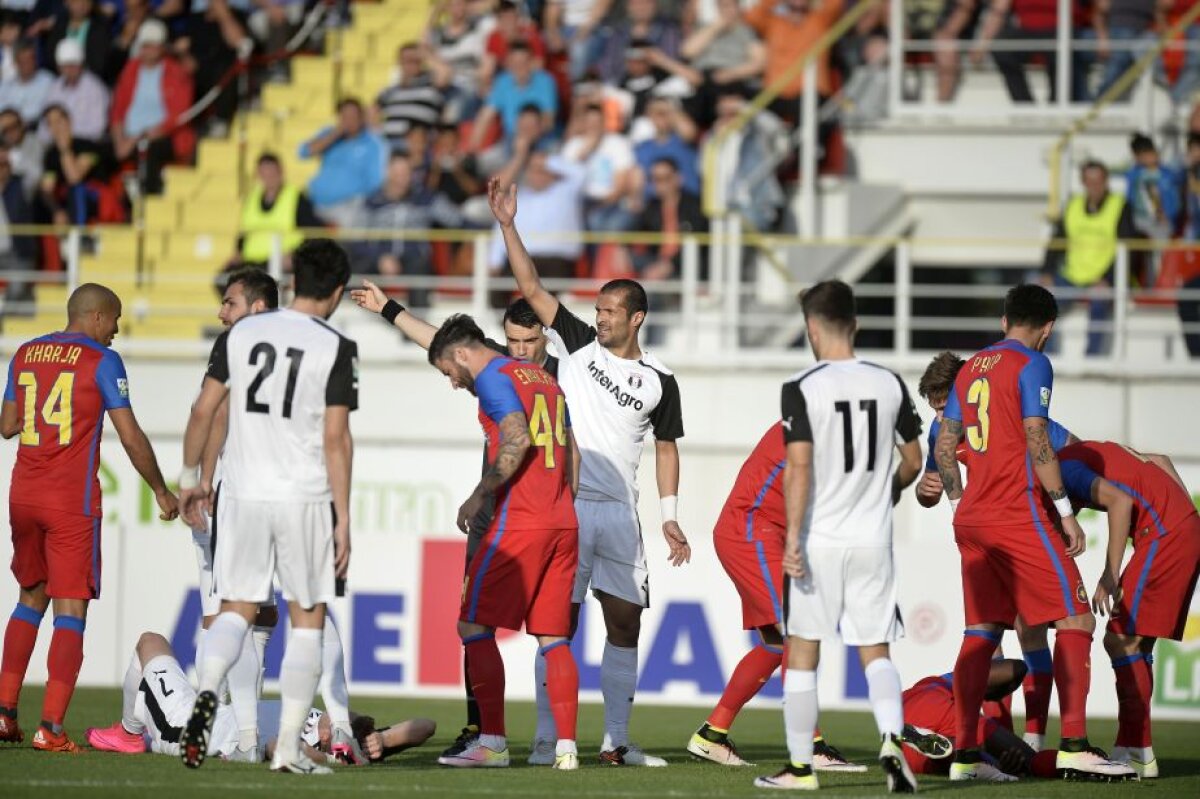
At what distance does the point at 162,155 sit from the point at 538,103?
4.92 metres

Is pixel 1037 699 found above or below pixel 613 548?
below

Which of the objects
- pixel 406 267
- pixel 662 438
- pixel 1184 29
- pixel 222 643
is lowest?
pixel 222 643

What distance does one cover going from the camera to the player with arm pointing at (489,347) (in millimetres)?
9570

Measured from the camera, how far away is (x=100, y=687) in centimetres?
1510

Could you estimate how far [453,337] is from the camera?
9.12m

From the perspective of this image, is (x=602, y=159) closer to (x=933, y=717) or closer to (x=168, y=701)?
(x=933, y=717)

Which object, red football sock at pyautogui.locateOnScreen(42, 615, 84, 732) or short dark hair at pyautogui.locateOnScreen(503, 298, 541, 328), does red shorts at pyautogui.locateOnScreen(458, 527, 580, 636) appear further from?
red football sock at pyautogui.locateOnScreen(42, 615, 84, 732)

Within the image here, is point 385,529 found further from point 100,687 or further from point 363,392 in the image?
point 100,687

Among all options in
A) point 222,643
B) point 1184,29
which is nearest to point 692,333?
point 1184,29

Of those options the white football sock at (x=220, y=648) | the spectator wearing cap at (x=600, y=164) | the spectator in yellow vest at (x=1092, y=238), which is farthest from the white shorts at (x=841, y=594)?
the spectator wearing cap at (x=600, y=164)

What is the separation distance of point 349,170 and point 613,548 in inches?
436

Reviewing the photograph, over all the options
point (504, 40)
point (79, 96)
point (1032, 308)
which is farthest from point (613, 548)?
point (79, 96)

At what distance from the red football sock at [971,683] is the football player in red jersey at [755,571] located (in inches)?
26.6

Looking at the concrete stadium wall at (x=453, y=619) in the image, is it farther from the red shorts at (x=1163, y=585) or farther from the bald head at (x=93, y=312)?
the bald head at (x=93, y=312)
